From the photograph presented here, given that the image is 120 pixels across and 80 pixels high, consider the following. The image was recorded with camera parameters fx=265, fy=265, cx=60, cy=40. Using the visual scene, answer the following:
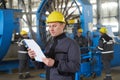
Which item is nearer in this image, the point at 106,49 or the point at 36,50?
the point at 36,50

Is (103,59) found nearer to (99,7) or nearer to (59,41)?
(59,41)

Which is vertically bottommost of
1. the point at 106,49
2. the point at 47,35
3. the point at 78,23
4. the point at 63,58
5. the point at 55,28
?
the point at 106,49

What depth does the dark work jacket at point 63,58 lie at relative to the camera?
2125mm

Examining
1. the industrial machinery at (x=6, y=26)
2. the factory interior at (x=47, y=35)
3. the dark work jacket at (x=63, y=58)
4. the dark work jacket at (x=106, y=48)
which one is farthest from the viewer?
the industrial machinery at (x=6, y=26)

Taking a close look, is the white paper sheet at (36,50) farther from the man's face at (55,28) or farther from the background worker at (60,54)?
the man's face at (55,28)

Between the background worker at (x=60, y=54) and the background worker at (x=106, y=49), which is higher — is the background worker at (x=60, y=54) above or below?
above

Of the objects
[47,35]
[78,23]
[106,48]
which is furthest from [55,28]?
[47,35]

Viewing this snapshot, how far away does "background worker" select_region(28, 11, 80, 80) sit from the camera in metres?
2.13

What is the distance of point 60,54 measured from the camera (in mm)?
2197

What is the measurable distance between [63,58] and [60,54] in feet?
0.15

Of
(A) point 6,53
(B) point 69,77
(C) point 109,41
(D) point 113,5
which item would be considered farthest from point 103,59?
(D) point 113,5

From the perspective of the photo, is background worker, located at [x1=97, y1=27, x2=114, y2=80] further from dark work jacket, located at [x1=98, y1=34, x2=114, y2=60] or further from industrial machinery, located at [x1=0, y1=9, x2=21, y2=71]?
industrial machinery, located at [x1=0, y1=9, x2=21, y2=71]

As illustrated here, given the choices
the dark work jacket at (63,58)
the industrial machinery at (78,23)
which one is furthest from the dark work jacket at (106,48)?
the dark work jacket at (63,58)

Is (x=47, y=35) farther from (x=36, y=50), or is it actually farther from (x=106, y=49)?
(x=36, y=50)
